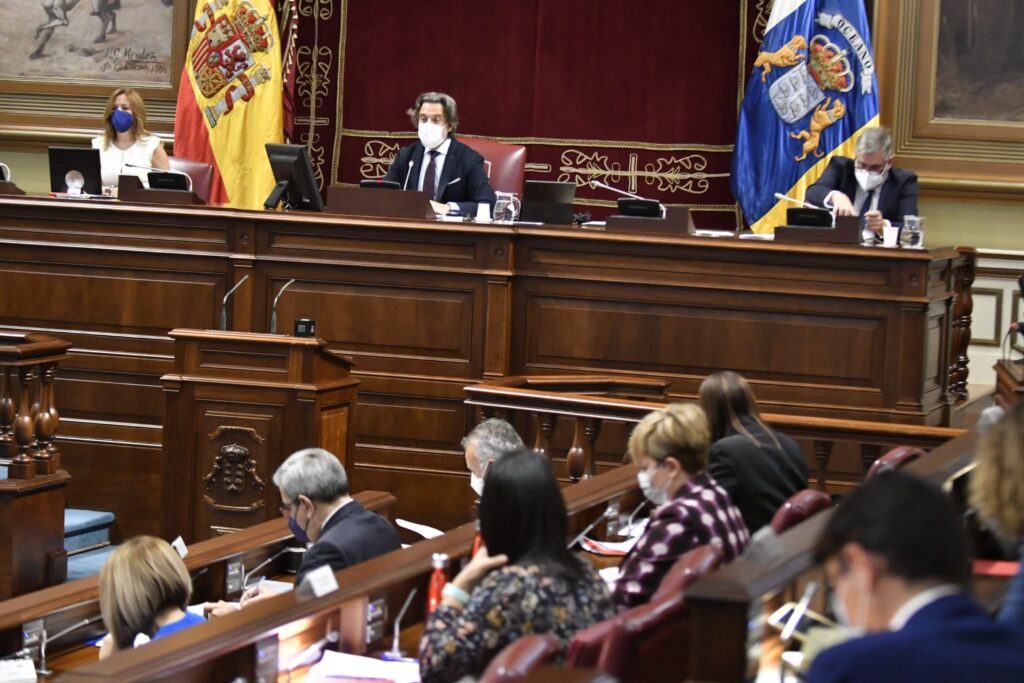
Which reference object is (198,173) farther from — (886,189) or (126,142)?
(886,189)

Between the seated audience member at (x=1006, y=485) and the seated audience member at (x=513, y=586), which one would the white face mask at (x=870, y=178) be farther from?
the seated audience member at (x=1006, y=485)

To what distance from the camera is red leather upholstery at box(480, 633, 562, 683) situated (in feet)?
7.32

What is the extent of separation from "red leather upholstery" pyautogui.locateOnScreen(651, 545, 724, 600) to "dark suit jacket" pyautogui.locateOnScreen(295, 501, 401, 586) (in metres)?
1.36

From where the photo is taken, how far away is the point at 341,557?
4023mm

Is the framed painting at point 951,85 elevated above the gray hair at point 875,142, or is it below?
above

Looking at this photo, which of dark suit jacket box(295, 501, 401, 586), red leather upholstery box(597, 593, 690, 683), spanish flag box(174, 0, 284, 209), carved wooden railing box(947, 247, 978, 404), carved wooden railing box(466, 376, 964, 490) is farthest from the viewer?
spanish flag box(174, 0, 284, 209)

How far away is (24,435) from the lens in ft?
19.4

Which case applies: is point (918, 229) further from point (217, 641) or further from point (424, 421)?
point (217, 641)

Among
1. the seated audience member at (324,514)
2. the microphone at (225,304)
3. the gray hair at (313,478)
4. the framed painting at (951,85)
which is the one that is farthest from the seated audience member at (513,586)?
the framed painting at (951,85)

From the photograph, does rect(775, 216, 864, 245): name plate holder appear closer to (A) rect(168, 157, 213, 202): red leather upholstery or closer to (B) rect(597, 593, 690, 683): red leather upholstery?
(A) rect(168, 157, 213, 202): red leather upholstery

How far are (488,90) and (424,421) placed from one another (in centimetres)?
369

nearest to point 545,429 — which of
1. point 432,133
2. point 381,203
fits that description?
point 381,203

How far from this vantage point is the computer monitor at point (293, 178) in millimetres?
7148

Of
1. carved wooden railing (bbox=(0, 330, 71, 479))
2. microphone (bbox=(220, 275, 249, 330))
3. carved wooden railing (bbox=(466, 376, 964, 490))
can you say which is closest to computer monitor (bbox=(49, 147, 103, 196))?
microphone (bbox=(220, 275, 249, 330))
